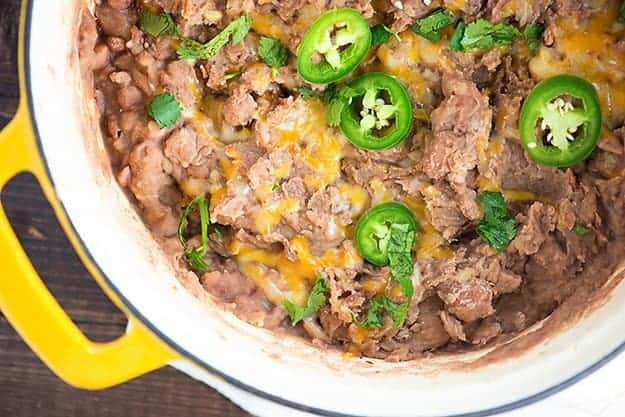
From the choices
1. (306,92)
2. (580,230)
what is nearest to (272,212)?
(306,92)

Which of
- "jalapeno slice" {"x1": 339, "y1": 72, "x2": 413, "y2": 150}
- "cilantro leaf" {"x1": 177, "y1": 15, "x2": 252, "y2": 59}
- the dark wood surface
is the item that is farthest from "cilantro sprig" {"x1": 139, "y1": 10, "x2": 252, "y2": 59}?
the dark wood surface

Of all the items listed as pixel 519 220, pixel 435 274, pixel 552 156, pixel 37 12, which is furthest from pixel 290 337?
pixel 37 12

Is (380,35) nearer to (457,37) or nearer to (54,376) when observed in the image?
(457,37)

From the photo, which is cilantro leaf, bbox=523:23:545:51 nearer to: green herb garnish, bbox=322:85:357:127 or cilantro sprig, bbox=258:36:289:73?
green herb garnish, bbox=322:85:357:127

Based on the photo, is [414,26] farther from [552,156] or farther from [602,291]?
[602,291]

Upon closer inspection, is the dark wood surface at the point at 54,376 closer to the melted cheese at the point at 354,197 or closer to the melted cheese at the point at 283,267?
the melted cheese at the point at 283,267

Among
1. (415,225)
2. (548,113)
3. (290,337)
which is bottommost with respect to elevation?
(290,337)
